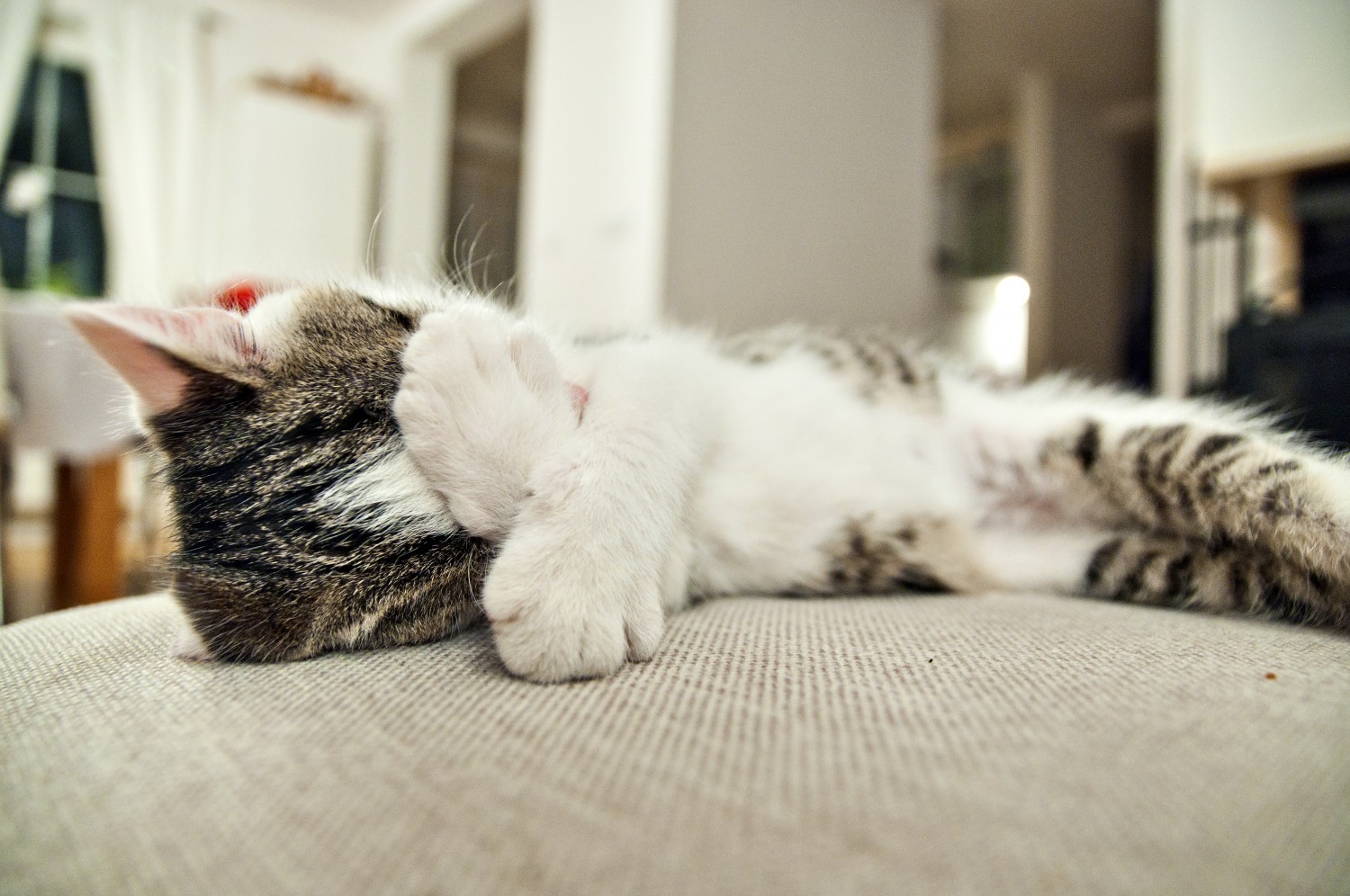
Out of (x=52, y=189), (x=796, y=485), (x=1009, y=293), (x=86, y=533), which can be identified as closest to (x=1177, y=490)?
(x=796, y=485)

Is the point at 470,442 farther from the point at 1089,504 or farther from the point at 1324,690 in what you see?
the point at 1089,504

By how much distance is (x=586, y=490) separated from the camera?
0.56m

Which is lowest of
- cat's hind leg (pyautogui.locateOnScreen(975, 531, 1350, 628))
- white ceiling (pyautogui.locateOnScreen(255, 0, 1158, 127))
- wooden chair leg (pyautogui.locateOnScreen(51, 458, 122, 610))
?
wooden chair leg (pyautogui.locateOnScreen(51, 458, 122, 610))

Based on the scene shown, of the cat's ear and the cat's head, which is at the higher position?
the cat's ear

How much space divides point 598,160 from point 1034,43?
9.98 ft

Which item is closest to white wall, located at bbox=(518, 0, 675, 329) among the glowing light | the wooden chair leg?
the wooden chair leg

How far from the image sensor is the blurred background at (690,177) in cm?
196

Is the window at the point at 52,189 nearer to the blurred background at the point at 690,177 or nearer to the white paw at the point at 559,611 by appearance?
the blurred background at the point at 690,177

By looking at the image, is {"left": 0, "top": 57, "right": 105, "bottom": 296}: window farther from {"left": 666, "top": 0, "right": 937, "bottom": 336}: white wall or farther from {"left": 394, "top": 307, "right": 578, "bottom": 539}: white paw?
{"left": 394, "top": 307, "right": 578, "bottom": 539}: white paw

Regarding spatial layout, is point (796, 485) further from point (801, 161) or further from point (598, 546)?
point (801, 161)

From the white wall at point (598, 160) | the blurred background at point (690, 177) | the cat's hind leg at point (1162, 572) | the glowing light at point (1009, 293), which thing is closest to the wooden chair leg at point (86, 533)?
the blurred background at point (690, 177)

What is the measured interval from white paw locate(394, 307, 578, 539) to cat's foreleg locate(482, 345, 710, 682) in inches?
0.9

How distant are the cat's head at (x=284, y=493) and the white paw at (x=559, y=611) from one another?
0.10 meters

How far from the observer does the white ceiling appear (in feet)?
13.1
